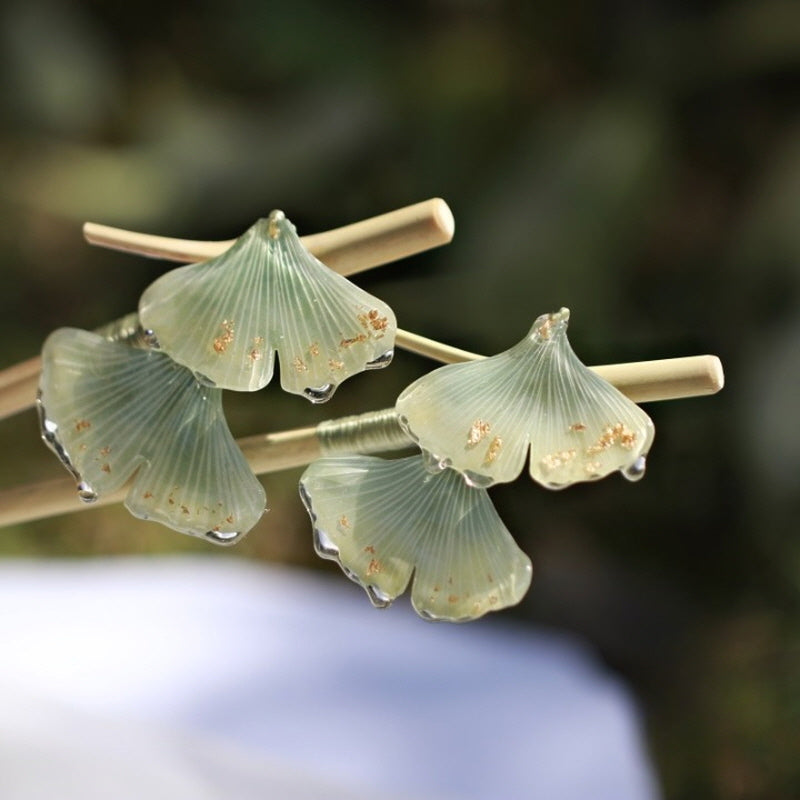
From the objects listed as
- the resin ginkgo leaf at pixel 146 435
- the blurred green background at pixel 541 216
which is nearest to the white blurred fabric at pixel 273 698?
the blurred green background at pixel 541 216

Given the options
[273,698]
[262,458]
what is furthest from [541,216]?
[262,458]

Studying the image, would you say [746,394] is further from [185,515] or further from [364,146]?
[185,515]

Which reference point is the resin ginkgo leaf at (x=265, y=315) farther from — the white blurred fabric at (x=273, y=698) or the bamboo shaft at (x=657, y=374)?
the white blurred fabric at (x=273, y=698)

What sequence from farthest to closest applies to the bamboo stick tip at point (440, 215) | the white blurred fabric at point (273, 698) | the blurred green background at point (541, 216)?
the blurred green background at point (541, 216)
the white blurred fabric at point (273, 698)
the bamboo stick tip at point (440, 215)

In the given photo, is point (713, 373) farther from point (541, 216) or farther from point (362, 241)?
point (541, 216)

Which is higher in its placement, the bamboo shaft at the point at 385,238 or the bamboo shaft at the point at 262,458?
the bamboo shaft at the point at 385,238

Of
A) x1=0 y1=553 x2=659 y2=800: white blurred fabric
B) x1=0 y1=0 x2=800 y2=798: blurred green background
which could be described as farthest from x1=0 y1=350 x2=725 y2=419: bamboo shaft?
x1=0 y1=0 x2=800 y2=798: blurred green background

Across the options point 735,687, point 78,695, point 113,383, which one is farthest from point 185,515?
point 735,687
